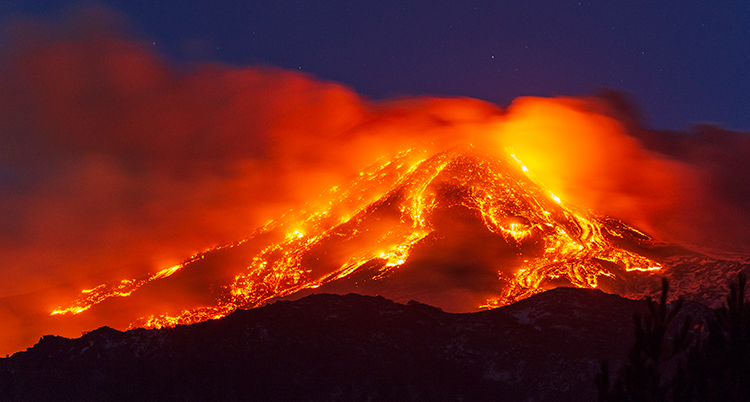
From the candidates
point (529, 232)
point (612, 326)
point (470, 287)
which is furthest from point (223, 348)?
point (529, 232)

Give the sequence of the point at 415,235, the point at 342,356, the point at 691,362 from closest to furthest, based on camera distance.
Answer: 1. the point at 691,362
2. the point at 342,356
3. the point at 415,235

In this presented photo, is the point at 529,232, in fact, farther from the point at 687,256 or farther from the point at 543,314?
the point at 543,314

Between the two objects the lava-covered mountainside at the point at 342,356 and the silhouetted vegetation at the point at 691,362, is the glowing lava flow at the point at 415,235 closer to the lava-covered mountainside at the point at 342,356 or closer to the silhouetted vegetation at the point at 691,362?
the lava-covered mountainside at the point at 342,356

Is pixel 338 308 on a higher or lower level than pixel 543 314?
higher

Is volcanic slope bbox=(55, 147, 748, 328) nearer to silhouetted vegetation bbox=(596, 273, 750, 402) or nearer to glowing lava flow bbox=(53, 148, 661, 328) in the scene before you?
glowing lava flow bbox=(53, 148, 661, 328)

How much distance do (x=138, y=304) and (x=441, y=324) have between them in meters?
40.5

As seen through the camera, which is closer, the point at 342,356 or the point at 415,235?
the point at 342,356

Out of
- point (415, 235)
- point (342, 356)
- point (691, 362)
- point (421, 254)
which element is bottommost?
point (691, 362)

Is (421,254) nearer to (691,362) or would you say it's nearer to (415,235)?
(415,235)

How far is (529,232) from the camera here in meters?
80.4

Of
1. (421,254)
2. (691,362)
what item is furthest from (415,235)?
(691,362)

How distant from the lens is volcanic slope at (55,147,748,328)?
69438 mm

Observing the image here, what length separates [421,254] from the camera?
75062mm

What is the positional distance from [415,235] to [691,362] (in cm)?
6404
